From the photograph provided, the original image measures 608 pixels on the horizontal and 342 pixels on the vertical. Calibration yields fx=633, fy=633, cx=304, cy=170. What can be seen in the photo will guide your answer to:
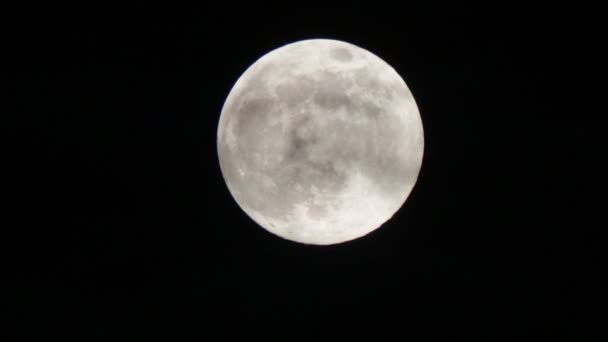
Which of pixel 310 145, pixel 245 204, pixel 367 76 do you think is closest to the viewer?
pixel 310 145

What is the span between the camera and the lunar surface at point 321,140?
4520mm

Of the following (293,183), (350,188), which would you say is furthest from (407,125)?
(293,183)

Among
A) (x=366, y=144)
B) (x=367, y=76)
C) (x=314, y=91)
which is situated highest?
(x=367, y=76)

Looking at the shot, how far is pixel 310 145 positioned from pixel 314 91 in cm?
41

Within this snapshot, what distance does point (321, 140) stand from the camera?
4477mm

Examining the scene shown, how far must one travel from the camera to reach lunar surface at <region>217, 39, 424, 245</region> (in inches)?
178

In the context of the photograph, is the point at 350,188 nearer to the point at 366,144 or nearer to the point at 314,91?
the point at 366,144

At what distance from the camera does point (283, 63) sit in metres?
4.92

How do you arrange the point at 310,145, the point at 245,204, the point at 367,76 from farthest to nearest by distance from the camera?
the point at 245,204 → the point at 367,76 → the point at 310,145

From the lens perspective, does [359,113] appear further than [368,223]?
No

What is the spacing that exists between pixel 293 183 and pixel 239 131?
2.02 feet

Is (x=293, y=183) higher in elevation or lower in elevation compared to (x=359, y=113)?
lower

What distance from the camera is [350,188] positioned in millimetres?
4641

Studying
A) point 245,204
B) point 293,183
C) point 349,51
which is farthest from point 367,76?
point 245,204
